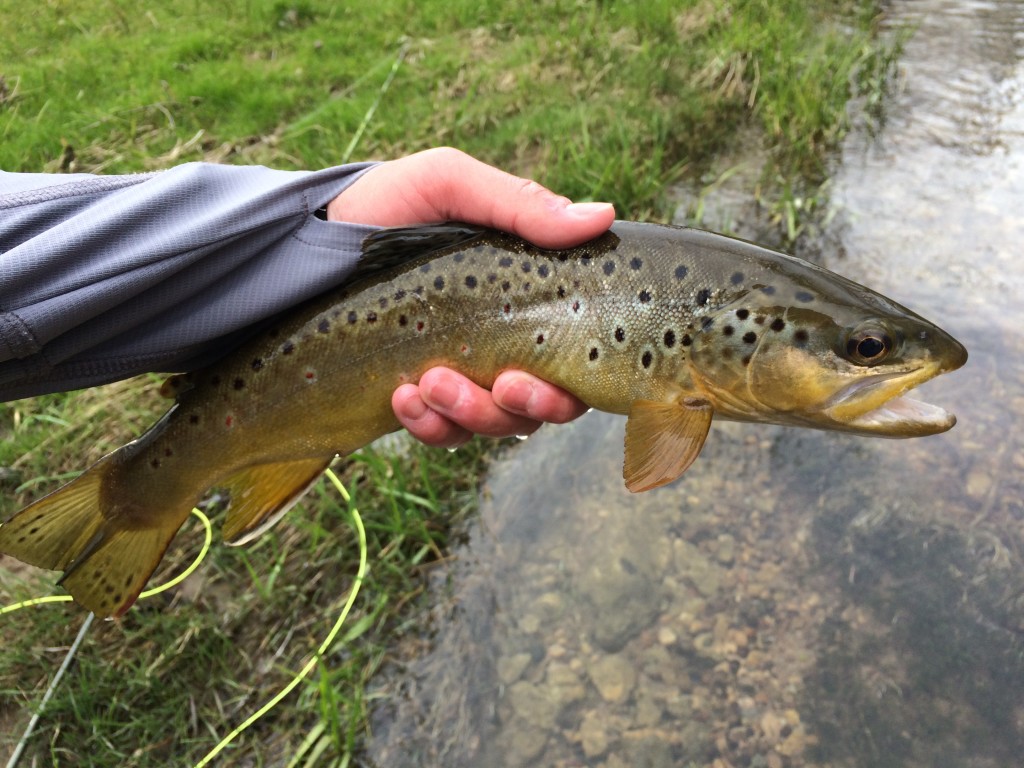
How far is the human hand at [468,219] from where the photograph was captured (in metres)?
2.47

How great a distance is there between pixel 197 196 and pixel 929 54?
8708mm

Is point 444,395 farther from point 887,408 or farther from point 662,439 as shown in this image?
point 887,408

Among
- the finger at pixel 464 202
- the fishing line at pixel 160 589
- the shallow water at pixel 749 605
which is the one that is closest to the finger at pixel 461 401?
the finger at pixel 464 202

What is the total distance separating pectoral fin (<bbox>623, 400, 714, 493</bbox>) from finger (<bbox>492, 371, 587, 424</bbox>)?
0.27 meters

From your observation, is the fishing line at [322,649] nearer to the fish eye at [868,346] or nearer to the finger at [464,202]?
the finger at [464,202]

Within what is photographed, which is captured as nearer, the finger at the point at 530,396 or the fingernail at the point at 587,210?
the fingernail at the point at 587,210

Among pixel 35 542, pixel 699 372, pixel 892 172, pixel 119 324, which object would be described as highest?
pixel 119 324

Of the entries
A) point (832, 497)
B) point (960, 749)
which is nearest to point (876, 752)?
point (960, 749)

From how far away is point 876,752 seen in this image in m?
3.18

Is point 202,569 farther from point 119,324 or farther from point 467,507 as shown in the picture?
point 119,324

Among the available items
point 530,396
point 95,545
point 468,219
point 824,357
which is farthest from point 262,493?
point 824,357

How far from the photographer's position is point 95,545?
2.60 meters

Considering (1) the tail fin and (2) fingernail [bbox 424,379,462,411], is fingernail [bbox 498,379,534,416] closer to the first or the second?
(2) fingernail [bbox 424,379,462,411]

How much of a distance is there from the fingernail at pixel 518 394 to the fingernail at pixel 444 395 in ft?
0.51
